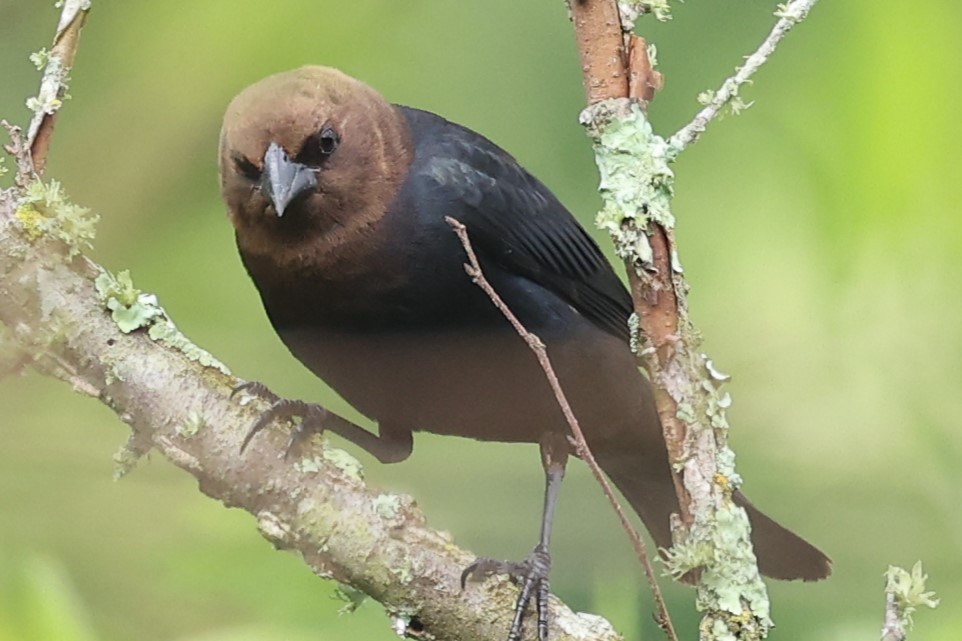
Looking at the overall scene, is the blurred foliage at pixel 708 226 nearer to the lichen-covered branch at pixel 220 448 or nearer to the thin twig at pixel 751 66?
the lichen-covered branch at pixel 220 448

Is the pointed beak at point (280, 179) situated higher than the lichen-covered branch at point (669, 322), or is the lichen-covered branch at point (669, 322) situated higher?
the pointed beak at point (280, 179)

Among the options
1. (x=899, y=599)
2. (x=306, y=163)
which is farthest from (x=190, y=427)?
(x=899, y=599)

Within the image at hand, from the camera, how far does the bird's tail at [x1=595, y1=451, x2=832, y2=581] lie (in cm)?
100

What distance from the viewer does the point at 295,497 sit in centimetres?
85

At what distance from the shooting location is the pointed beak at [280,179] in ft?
3.09

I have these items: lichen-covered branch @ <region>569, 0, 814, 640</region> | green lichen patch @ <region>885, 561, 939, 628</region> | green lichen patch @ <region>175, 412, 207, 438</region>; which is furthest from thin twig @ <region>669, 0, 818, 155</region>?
green lichen patch @ <region>175, 412, 207, 438</region>

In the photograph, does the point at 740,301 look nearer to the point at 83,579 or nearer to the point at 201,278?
the point at 201,278

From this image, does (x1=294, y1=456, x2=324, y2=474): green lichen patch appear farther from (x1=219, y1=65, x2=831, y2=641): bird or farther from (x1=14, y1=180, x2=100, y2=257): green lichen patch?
(x1=14, y1=180, x2=100, y2=257): green lichen patch

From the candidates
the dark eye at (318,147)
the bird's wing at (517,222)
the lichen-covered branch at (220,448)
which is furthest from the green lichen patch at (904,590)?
the dark eye at (318,147)

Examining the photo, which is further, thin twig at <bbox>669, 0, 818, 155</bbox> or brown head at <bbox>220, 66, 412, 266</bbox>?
brown head at <bbox>220, 66, 412, 266</bbox>

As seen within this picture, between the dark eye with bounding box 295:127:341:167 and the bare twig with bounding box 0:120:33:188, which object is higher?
the dark eye with bounding box 295:127:341:167

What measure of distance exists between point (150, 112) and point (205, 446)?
334 millimetres

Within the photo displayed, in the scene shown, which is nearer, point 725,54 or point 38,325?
point 38,325

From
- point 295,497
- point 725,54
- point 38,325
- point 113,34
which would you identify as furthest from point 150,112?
point 725,54
